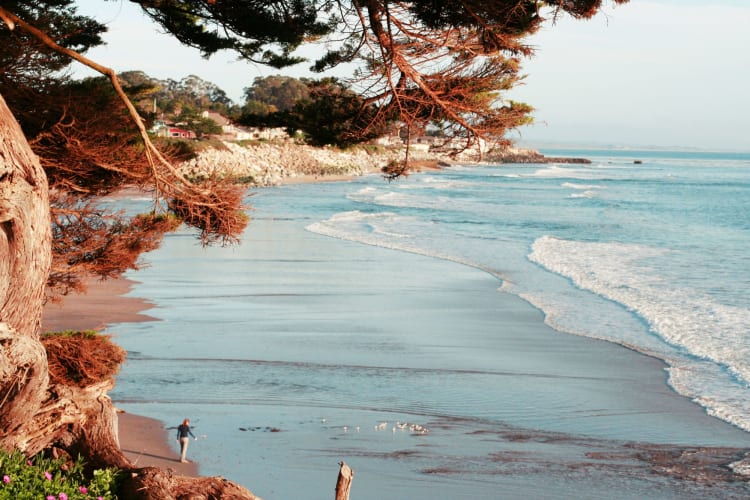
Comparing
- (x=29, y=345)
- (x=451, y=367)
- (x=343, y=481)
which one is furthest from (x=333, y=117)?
(x=343, y=481)

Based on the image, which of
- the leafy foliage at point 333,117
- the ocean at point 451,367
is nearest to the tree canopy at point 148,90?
the leafy foliage at point 333,117

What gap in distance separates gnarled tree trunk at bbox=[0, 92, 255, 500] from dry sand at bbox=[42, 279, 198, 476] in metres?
0.73

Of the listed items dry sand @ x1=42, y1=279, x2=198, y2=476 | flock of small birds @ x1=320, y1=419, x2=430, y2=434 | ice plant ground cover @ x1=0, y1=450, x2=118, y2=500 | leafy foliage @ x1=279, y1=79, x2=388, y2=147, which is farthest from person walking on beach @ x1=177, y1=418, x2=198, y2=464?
leafy foliage @ x1=279, y1=79, x2=388, y2=147

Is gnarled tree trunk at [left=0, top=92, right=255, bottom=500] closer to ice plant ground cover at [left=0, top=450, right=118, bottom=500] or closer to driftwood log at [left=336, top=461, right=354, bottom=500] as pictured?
ice plant ground cover at [left=0, top=450, right=118, bottom=500]

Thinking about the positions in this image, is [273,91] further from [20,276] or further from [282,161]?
[20,276]

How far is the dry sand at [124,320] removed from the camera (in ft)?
25.6

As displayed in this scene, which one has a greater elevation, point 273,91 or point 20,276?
point 273,91

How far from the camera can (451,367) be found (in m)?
11.2

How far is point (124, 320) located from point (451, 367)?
568 centimetres

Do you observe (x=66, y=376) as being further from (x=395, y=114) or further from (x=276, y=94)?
(x=276, y=94)

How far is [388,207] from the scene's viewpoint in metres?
39.3

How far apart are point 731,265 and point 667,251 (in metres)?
3.18

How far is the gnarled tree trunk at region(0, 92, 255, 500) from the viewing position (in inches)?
218

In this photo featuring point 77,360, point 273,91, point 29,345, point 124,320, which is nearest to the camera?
point 29,345
